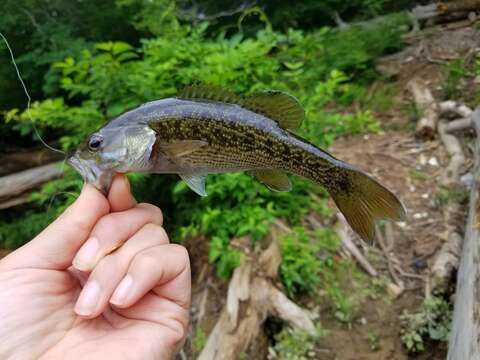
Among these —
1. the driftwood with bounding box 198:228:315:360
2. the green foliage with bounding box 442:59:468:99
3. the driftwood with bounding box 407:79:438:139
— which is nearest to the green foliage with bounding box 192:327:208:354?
the driftwood with bounding box 198:228:315:360

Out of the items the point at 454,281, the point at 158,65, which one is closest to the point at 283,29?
the point at 158,65

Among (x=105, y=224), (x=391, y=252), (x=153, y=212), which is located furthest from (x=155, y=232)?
(x=391, y=252)

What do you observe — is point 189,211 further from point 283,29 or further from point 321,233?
point 283,29

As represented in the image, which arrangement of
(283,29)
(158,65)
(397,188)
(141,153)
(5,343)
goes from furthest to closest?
(283,29), (397,188), (158,65), (5,343), (141,153)

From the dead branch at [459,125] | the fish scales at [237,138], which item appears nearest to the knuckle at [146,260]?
the fish scales at [237,138]

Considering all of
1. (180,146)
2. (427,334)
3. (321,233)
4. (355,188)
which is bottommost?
(427,334)

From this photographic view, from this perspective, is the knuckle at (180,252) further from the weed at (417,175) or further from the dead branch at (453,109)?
the dead branch at (453,109)
